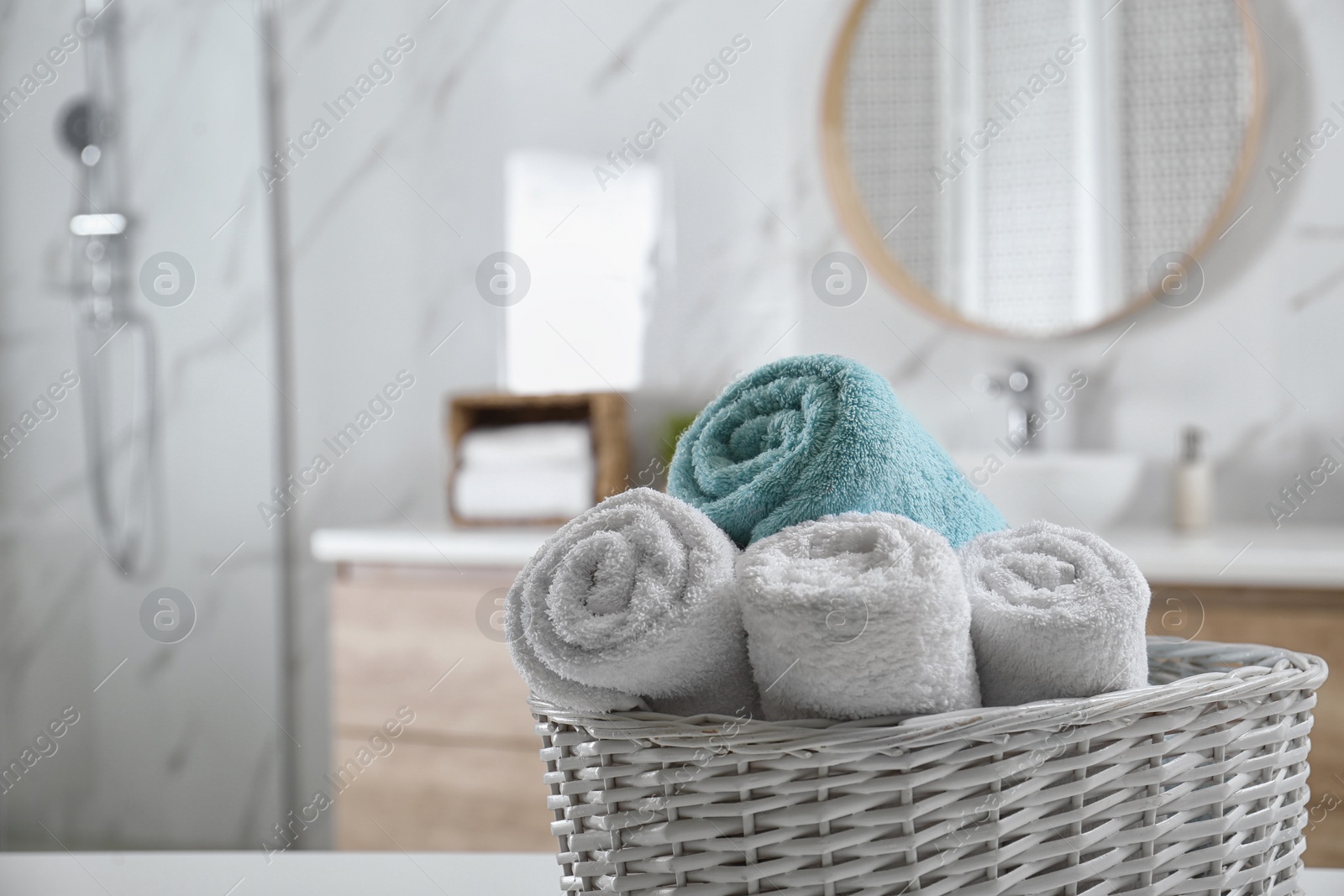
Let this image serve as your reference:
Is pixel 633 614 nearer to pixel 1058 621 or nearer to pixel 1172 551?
pixel 1058 621

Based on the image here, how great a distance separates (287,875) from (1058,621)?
429mm

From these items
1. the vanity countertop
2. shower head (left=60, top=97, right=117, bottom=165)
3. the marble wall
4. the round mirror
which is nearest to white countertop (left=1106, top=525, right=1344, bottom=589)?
the vanity countertop

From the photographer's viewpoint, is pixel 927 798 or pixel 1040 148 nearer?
pixel 927 798

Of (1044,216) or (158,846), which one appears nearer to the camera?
(1044,216)

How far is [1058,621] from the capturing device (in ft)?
1.44

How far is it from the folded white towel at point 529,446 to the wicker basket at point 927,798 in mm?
1341

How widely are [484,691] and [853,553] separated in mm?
1267

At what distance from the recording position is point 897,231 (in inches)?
72.3

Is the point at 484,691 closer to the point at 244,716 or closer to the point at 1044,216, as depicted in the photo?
the point at 244,716

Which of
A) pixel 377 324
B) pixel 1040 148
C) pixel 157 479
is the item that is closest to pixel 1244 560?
pixel 1040 148

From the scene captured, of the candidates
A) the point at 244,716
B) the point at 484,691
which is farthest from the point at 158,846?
the point at 484,691

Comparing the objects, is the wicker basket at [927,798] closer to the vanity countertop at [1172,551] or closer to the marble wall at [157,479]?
the vanity countertop at [1172,551]

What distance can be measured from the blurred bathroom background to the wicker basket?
3.65ft

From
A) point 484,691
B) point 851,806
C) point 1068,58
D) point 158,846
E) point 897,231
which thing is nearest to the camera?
point 851,806
